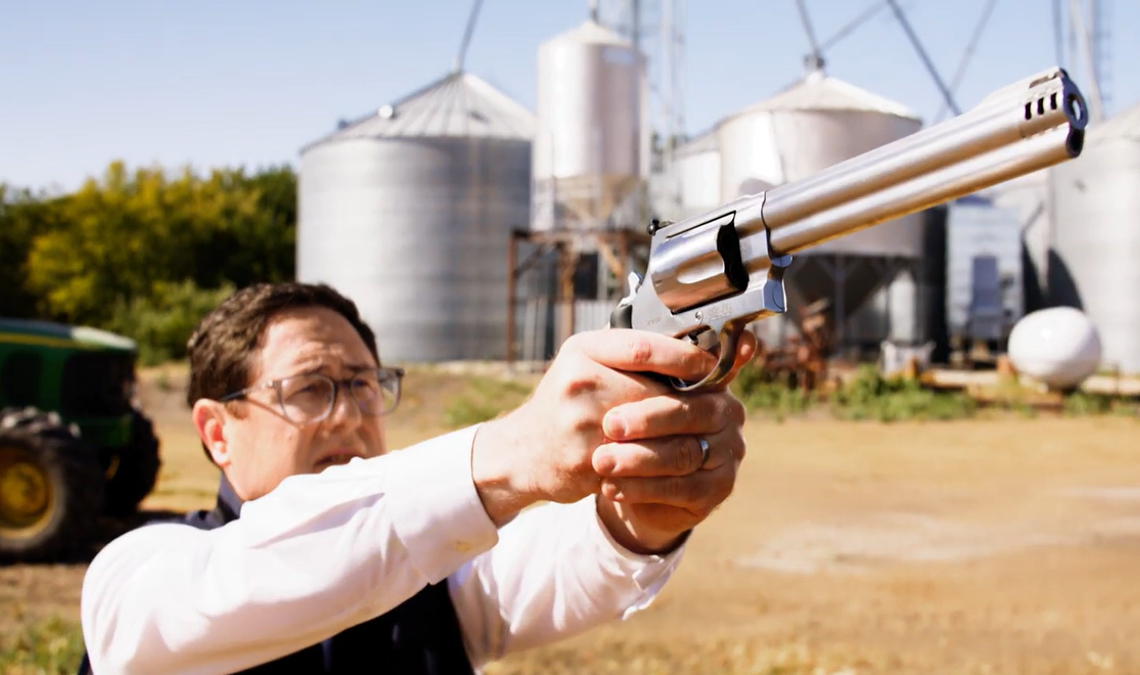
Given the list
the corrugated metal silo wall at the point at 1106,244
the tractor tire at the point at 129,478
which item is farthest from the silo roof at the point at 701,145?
the tractor tire at the point at 129,478

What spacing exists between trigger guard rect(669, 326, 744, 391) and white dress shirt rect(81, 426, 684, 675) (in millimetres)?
385

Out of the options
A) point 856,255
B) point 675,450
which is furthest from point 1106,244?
point 675,450

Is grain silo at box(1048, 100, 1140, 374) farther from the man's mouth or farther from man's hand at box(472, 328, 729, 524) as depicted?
man's hand at box(472, 328, 729, 524)

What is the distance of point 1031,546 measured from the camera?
30.0 feet

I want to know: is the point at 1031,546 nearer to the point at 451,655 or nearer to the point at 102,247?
the point at 451,655

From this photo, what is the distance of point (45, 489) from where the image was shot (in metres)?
8.70

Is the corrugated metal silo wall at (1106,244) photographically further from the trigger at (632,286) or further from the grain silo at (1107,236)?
the trigger at (632,286)

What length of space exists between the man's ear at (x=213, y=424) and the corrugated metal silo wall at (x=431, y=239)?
27.8 metres

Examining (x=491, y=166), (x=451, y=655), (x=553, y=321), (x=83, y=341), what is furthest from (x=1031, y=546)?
(x=491, y=166)

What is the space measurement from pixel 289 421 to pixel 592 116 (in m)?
24.3

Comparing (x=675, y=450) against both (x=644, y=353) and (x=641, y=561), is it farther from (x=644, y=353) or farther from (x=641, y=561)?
(x=641, y=561)

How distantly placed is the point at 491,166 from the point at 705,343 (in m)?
29.8

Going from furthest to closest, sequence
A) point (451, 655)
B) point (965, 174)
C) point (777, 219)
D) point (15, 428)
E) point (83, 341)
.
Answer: point (83, 341) → point (15, 428) → point (451, 655) → point (777, 219) → point (965, 174)

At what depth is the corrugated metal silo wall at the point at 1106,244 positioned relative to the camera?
29.0 m
